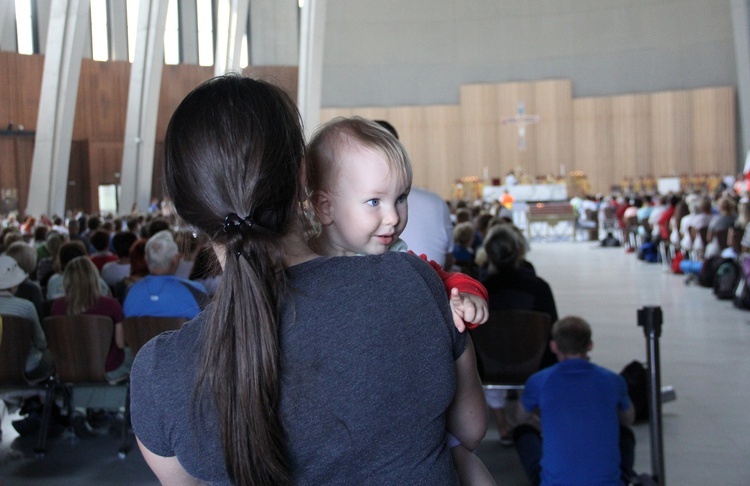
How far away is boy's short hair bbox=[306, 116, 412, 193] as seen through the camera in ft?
4.97

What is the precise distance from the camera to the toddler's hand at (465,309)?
131 cm

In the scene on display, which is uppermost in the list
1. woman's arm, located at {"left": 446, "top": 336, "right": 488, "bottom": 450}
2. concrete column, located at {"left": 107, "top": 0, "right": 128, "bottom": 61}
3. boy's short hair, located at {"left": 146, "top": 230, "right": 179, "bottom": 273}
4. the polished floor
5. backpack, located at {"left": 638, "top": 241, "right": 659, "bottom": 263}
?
concrete column, located at {"left": 107, "top": 0, "right": 128, "bottom": 61}

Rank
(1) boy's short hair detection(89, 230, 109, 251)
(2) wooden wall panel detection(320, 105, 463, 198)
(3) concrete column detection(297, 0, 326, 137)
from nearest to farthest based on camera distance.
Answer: (1) boy's short hair detection(89, 230, 109, 251)
(3) concrete column detection(297, 0, 326, 137)
(2) wooden wall panel detection(320, 105, 463, 198)

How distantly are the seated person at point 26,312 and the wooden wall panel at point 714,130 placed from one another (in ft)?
85.4

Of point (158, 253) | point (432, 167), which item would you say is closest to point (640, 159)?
point (432, 167)

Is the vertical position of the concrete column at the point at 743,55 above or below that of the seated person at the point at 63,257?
above

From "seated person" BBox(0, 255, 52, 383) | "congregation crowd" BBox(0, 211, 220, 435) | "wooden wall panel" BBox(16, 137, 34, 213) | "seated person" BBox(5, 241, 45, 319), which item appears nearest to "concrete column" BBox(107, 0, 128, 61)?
"wooden wall panel" BBox(16, 137, 34, 213)

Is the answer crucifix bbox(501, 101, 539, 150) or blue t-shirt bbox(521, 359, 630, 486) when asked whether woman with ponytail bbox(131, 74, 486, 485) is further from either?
crucifix bbox(501, 101, 539, 150)

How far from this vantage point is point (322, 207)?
1.54 m

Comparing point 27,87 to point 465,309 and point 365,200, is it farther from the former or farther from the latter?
point 465,309

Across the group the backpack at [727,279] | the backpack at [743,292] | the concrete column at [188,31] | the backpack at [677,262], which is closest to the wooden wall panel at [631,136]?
the concrete column at [188,31]

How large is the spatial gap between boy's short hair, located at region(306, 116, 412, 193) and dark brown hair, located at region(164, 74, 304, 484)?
0.75 feet

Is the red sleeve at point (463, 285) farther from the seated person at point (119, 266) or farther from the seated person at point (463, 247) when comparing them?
the seated person at point (463, 247)

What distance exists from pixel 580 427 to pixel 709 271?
28.4 feet
